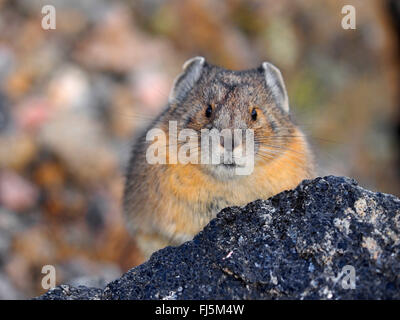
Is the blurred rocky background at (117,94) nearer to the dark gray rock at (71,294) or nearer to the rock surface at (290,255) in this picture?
the dark gray rock at (71,294)

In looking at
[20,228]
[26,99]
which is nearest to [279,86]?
[20,228]

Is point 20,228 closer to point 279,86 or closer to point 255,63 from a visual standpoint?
point 279,86

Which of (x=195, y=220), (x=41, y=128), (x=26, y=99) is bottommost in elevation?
(x=195, y=220)

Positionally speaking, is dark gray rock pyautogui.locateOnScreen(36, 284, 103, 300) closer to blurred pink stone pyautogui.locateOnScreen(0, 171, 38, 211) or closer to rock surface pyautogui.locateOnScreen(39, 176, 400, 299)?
rock surface pyautogui.locateOnScreen(39, 176, 400, 299)

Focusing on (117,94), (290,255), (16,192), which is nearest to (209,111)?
(290,255)

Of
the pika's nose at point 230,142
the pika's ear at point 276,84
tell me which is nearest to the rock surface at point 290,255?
the pika's nose at point 230,142

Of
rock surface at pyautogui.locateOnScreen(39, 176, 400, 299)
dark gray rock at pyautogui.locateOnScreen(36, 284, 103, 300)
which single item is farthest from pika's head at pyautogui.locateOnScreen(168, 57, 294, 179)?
dark gray rock at pyautogui.locateOnScreen(36, 284, 103, 300)

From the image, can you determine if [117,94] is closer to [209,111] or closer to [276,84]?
[276,84]
